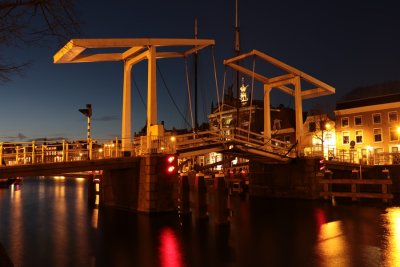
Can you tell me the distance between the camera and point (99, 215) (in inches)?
885

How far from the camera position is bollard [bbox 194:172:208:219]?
18828 millimetres

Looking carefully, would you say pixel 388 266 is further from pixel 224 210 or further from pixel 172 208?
pixel 172 208

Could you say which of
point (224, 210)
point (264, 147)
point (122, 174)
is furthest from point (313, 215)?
point (122, 174)

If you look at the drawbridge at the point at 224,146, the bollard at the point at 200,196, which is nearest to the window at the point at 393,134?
the drawbridge at the point at 224,146

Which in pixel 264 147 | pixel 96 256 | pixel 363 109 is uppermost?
pixel 363 109

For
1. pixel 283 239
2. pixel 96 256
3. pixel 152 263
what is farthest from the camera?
pixel 283 239

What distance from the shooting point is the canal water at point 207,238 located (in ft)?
39.5

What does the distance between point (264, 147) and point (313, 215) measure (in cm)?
864

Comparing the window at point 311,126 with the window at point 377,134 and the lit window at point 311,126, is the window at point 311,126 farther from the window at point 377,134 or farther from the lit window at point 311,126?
the window at point 377,134

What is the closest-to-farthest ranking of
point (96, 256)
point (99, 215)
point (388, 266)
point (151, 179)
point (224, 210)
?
point (388, 266)
point (96, 256)
point (224, 210)
point (151, 179)
point (99, 215)

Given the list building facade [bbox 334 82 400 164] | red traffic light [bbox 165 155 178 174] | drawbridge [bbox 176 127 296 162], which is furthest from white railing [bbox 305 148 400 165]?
red traffic light [bbox 165 155 178 174]

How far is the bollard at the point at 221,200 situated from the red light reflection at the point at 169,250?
2141 millimetres

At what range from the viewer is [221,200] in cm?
1709

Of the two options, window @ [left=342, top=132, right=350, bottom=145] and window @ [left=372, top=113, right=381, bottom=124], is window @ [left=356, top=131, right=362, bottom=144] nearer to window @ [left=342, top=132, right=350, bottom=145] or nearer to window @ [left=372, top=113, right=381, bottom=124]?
window @ [left=342, top=132, right=350, bottom=145]
